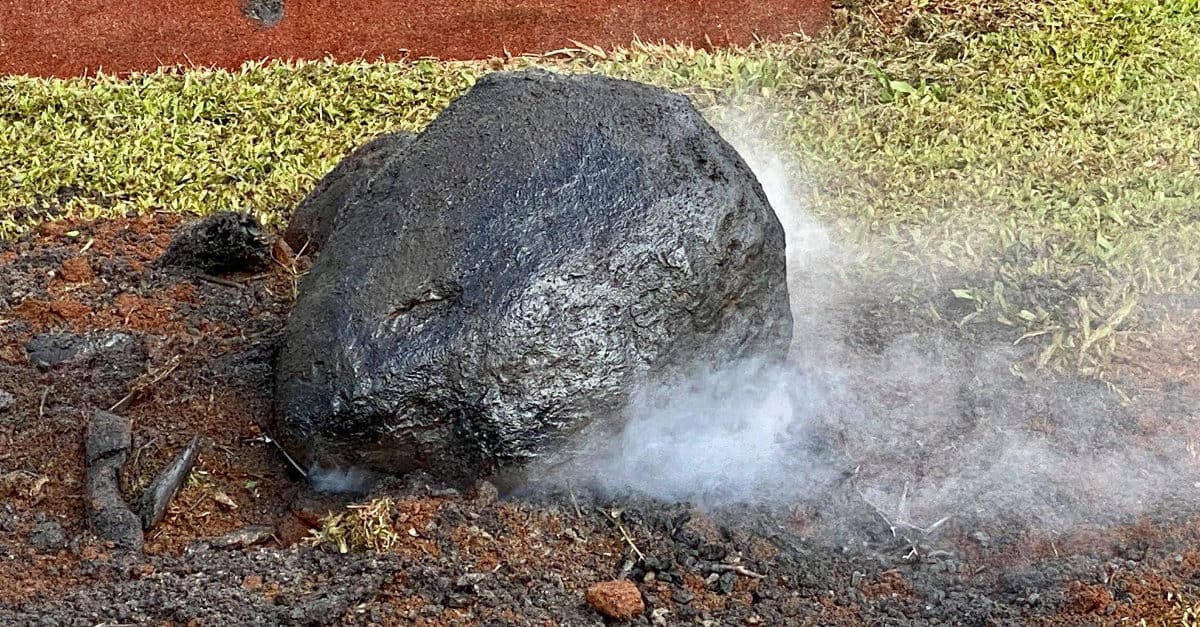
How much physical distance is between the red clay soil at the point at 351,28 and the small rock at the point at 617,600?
5.33 metres

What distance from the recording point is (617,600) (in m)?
3.49

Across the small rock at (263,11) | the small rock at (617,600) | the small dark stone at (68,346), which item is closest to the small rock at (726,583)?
the small rock at (617,600)

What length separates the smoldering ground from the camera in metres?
4.05

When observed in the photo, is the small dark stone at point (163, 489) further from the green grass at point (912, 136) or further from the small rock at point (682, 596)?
the green grass at point (912, 136)

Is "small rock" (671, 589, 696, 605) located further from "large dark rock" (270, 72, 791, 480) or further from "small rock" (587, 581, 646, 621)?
"large dark rock" (270, 72, 791, 480)

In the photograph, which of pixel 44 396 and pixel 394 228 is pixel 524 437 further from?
pixel 44 396

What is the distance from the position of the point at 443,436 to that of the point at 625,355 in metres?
0.55

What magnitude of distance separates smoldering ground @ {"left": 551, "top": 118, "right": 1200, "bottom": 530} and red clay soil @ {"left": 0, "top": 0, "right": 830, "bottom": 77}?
12.2 feet

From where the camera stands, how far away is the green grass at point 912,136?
5.56m

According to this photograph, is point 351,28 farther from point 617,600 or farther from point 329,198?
point 617,600

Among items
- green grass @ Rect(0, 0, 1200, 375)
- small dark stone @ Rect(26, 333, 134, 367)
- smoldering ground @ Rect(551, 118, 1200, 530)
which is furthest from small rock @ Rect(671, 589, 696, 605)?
small dark stone @ Rect(26, 333, 134, 367)

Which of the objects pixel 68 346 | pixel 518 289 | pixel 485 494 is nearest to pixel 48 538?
pixel 68 346

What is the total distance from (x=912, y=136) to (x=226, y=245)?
3.56 m

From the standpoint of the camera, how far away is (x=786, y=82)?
7543mm
